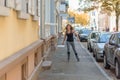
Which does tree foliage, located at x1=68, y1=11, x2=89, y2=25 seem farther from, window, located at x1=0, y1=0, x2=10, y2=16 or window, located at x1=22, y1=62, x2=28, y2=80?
window, located at x1=0, y1=0, x2=10, y2=16

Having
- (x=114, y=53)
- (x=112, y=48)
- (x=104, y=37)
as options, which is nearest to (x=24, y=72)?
(x=114, y=53)

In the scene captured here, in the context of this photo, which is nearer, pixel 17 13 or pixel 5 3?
pixel 5 3

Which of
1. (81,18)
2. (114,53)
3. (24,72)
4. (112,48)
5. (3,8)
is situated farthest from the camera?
(81,18)

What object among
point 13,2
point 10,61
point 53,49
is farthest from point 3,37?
point 53,49

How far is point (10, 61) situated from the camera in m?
5.93

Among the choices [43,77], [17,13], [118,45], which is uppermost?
[17,13]

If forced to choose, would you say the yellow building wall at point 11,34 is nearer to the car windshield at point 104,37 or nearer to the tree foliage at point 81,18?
the car windshield at point 104,37

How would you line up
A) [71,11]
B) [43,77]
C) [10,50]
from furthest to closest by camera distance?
[71,11] < [43,77] < [10,50]

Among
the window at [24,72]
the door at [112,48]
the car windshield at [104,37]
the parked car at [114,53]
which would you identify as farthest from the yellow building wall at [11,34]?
the car windshield at [104,37]

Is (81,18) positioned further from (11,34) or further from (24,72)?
(11,34)

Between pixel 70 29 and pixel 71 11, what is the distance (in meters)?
93.5

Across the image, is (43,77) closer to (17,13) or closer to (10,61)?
(17,13)

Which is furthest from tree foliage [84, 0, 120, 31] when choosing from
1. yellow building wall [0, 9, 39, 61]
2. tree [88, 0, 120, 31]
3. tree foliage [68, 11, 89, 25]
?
tree foliage [68, 11, 89, 25]

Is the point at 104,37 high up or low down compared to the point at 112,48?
up
